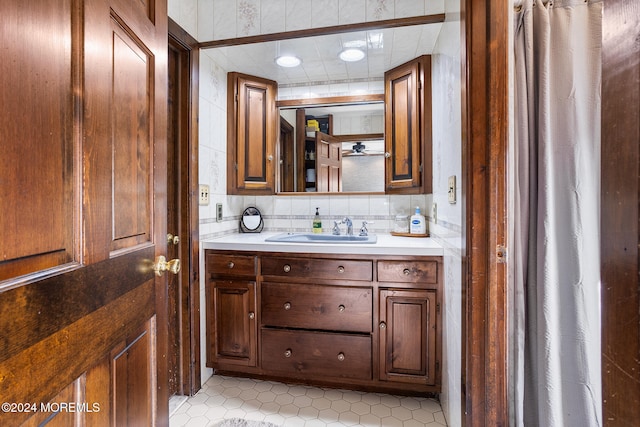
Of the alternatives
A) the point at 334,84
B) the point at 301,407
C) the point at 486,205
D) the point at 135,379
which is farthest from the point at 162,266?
the point at 334,84

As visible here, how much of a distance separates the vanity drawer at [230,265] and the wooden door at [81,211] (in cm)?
84

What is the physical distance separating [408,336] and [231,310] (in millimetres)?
1018

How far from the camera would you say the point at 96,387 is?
60 cm

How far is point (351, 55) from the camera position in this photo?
1.85 meters

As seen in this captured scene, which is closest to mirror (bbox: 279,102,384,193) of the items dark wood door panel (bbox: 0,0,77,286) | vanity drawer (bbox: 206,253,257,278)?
vanity drawer (bbox: 206,253,257,278)

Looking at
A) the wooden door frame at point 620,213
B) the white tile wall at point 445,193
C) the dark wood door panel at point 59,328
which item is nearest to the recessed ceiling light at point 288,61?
the white tile wall at point 445,193

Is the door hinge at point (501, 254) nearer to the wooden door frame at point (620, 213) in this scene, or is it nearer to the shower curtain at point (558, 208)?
the shower curtain at point (558, 208)

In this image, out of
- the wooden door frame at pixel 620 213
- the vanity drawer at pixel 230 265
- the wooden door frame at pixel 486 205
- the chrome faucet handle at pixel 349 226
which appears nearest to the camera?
the wooden door frame at pixel 620 213

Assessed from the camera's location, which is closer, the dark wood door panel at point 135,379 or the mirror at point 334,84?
the dark wood door panel at point 135,379

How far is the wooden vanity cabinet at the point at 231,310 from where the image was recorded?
1.71 metres

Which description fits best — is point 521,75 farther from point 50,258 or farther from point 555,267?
point 50,258

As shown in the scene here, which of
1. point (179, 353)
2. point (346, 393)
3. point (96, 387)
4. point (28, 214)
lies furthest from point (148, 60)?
point (346, 393)

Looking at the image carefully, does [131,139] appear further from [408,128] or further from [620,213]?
[408,128]

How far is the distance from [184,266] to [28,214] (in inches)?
49.5
